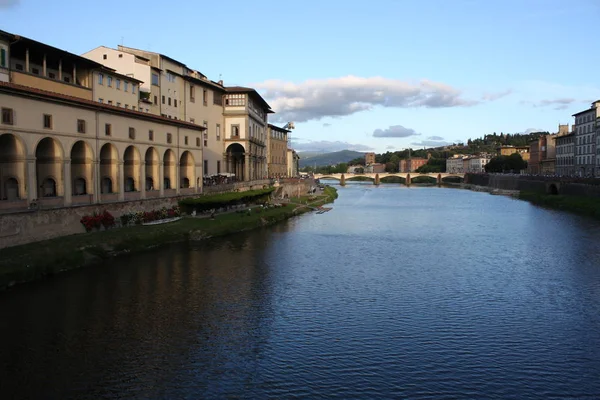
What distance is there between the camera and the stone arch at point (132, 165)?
45469 mm

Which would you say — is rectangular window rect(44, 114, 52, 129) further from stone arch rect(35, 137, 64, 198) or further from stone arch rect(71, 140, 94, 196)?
stone arch rect(71, 140, 94, 196)

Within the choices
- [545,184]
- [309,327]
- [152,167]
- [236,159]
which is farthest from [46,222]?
[545,184]

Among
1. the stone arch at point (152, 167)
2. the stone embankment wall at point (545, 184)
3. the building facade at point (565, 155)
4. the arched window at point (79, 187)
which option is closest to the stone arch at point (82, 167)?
the arched window at point (79, 187)

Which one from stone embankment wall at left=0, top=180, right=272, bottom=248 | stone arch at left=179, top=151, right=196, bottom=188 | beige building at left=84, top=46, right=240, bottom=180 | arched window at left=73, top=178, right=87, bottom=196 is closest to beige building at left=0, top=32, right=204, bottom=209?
arched window at left=73, top=178, right=87, bottom=196

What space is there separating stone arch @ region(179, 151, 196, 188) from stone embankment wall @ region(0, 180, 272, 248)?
13.2 meters

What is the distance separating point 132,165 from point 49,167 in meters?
9.66

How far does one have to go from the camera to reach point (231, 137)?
7531cm

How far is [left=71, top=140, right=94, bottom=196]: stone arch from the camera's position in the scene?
126 ft

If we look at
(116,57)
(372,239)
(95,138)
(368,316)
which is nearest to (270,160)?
(116,57)

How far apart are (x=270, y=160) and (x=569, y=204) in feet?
186

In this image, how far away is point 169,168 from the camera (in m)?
52.7

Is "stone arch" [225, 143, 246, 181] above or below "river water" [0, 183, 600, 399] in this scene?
above

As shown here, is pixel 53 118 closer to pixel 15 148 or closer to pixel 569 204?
pixel 15 148

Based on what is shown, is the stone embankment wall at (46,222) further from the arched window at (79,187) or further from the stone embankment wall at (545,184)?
the stone embankment wall at (545,184)
